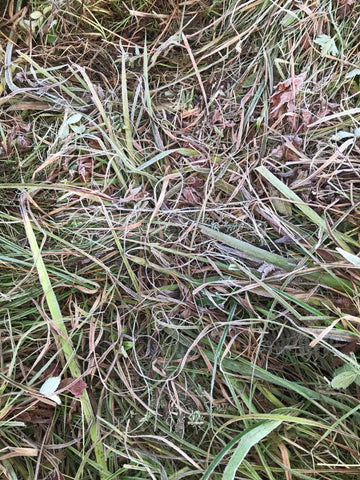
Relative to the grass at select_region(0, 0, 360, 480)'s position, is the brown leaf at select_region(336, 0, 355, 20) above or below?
above

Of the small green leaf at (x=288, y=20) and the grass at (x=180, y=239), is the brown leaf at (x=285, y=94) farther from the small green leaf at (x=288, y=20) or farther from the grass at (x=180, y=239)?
the small green leaf at (x=288, y=20)

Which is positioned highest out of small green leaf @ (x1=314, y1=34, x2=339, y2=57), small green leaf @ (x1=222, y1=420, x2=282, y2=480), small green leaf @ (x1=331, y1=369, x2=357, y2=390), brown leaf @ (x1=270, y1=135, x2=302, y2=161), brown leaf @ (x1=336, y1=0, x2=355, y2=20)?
brown leaf @ (x1=336, y1=0, x2=355, y2=20)

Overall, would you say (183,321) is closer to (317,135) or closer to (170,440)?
(170,440)

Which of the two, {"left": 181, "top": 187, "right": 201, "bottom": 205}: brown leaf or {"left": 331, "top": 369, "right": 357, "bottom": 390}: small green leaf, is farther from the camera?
{"left": 181, "top": 187, "right": 201, "bottom": 205}: brown leaf

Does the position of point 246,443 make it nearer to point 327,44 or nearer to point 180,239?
point 180,239

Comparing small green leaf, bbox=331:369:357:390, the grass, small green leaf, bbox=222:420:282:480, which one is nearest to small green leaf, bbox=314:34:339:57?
the grass

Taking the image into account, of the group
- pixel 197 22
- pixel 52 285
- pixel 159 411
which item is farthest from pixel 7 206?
pixel 197 22

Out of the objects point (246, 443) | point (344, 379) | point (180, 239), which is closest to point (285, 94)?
point (180, 239)

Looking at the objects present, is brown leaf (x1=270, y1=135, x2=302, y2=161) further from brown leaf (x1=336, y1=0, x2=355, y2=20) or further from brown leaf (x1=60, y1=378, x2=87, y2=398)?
brown leaf (x1=60, y1=378, x2=87, y2=398)
